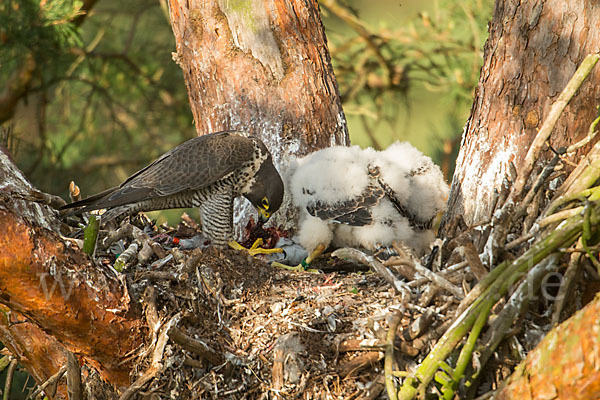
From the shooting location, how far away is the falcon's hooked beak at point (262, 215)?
383 centimetres

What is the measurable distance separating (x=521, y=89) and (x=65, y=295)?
1.95 metres

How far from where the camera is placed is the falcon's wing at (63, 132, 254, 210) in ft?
11.7

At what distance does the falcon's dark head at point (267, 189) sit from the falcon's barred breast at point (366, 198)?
0.11 meters

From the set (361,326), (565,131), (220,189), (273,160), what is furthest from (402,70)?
(361,326)

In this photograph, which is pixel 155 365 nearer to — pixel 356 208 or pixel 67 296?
pixel 67 296

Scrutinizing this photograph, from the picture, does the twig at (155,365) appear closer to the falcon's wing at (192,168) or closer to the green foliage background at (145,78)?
the falcon's wing at (192,168)

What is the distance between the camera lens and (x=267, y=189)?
146 inches

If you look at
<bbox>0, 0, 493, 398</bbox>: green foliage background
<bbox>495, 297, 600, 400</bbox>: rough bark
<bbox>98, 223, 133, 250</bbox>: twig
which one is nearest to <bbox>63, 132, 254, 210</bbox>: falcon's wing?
<bbox>98, 223, 133, 250</bbox>: twig

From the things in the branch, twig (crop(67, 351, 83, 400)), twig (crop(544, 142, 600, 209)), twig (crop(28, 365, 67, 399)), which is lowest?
twig (crop(28, 365, 67, 399))

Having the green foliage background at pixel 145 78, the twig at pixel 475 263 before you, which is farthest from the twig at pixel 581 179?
the green foliage background at pixel 145 78

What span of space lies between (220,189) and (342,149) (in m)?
0.70

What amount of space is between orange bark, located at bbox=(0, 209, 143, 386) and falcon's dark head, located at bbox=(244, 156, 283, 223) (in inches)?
56.9

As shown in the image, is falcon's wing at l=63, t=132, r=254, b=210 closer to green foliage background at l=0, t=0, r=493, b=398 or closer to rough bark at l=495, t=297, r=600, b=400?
rough bark at l=495, t=297, r=600, b=400

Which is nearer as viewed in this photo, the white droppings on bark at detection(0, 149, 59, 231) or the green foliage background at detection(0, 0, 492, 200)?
the white droppings on bark at detection(0, 149, 59, 231)
